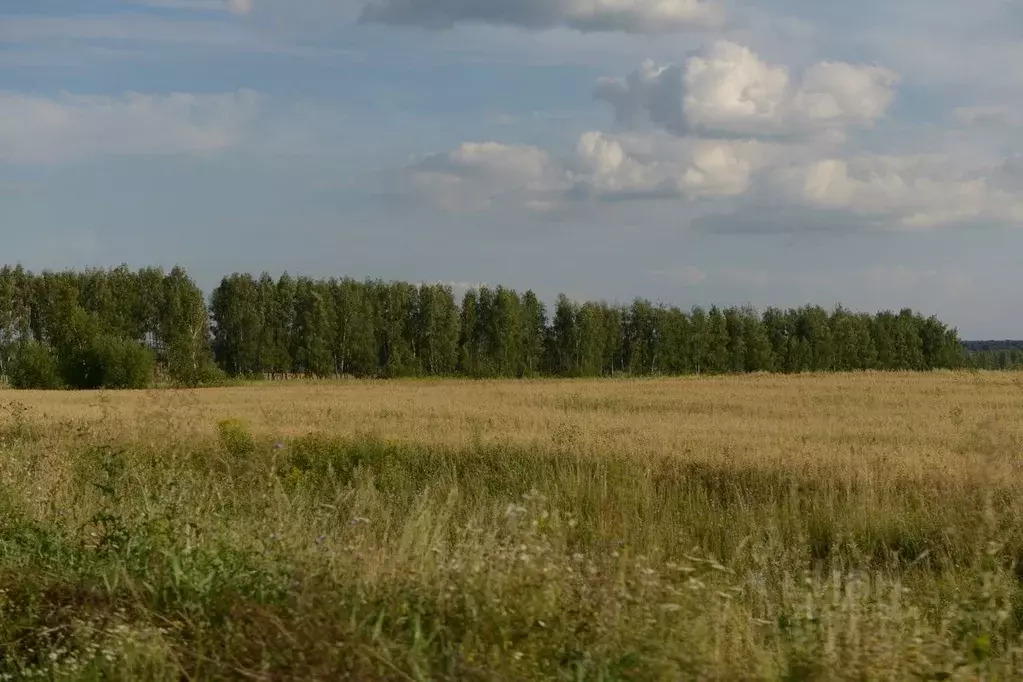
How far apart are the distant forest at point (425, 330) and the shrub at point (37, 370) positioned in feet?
26.5

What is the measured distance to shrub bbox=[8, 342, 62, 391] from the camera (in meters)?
71.4

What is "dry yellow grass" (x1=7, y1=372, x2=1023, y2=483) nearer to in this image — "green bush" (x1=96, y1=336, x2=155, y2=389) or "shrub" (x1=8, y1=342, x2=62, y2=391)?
"green bush" (x1=96, y1=336, x2=155, y2=389)

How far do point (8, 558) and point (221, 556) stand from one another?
1708mm

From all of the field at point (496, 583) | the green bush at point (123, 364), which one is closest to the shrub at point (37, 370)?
the green bush at point (123, 364)

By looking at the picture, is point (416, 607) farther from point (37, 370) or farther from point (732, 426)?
point (37, 370)

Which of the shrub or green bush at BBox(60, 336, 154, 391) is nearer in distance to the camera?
green bush at BBox(60, 336, 154, 391)

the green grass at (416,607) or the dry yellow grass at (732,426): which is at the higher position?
the green grass at (416,607)

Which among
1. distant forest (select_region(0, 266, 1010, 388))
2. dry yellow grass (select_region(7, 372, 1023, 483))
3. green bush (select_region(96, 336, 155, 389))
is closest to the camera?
dry yellow grass (select_region(7, 372, 1023, 483))

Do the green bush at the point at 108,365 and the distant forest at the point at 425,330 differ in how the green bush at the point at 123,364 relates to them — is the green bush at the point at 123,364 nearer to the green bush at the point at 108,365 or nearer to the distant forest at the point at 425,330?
the green bush at the point at 108,365

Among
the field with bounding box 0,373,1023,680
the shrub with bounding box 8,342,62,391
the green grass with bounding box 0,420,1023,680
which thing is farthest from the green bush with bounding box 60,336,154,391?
the green grass with bounding box 0,420,1023,680

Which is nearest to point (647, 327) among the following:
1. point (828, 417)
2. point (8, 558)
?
point (828, 417)

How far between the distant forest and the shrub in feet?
26.5

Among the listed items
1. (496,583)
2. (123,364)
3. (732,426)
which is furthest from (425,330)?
(496,583)

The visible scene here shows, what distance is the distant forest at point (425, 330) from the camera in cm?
8888
